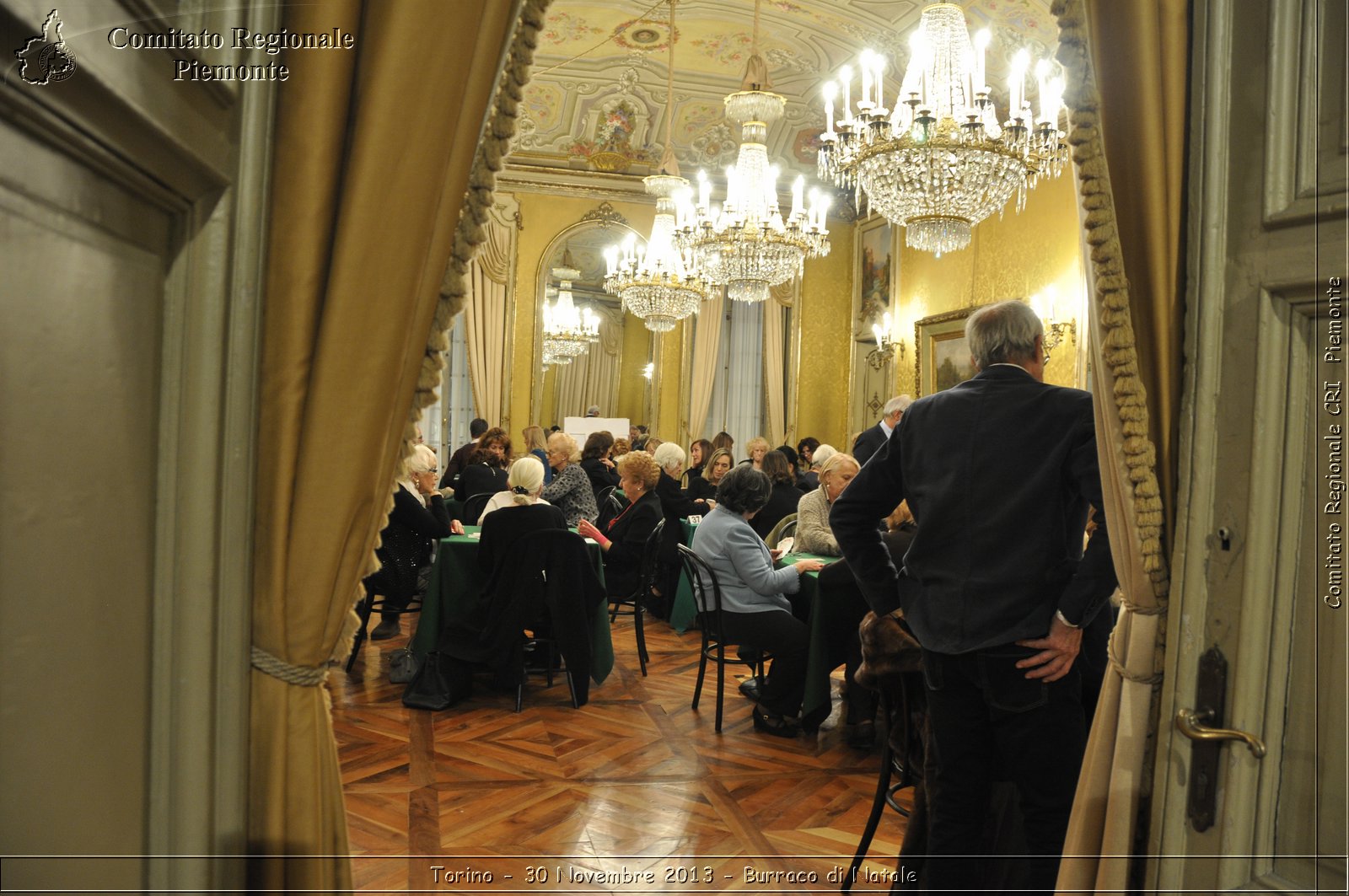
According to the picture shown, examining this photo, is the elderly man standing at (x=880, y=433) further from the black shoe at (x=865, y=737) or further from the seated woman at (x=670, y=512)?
the black shoe at (x=865, y=737)

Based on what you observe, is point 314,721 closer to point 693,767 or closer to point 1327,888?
point 1327,888

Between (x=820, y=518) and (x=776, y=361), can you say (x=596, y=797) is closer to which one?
(x=820, y=518)

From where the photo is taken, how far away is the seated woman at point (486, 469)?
19.3 feet

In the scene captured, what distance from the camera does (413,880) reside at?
2.52m

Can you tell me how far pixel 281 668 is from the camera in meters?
1.20

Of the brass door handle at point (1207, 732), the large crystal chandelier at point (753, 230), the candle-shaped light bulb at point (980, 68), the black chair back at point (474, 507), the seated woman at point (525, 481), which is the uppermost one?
the candle-shaped light bulb at point (980, 68)

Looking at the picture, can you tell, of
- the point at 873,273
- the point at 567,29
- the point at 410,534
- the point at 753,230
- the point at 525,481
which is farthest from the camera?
the point at 873,273

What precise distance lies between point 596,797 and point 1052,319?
19.3 feet

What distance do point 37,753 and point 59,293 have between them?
0.44m

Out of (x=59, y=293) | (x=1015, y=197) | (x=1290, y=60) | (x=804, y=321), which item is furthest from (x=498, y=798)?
(x=804, y=321)

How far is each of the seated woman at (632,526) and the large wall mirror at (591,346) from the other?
5.07 m

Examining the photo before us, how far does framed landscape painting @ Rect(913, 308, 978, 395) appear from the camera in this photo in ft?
28.5

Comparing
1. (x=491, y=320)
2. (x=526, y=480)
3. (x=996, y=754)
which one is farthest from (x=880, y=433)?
(x=491, y=320)

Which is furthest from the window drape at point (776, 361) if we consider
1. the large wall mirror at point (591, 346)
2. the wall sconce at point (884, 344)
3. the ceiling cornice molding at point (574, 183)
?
the ceiling cornice molding at point (574, 183)
